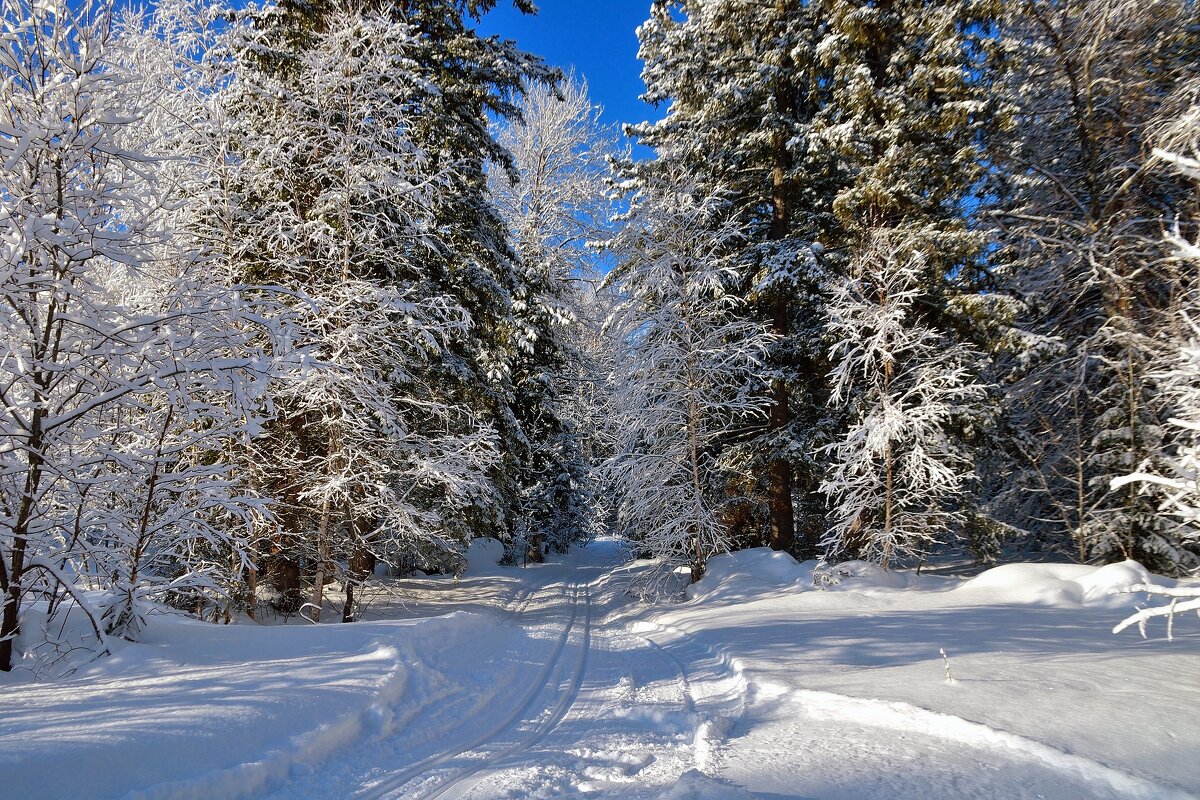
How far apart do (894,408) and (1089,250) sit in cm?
558

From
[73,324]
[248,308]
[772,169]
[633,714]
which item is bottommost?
[633,714]

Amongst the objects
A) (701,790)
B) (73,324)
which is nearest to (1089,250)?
(701,790)

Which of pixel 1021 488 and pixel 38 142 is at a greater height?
pixel 38 142

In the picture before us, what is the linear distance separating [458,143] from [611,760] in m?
10.9

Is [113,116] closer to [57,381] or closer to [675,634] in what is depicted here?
[57,381]

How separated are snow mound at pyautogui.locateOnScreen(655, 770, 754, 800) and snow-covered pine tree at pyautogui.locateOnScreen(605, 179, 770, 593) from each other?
340 inches

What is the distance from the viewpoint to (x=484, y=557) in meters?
20.5

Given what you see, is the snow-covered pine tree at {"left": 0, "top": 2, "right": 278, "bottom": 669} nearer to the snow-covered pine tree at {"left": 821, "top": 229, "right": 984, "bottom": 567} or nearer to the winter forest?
the winter forest

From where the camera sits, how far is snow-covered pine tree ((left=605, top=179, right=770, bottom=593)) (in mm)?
12211

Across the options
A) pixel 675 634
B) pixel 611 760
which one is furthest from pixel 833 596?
pixel 611 760

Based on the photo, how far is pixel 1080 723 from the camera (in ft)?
12.5

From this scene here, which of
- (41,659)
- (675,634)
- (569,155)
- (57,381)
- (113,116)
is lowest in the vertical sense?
(675,634)

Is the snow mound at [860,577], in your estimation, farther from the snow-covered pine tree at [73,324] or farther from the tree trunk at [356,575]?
the snow-covered pine tree at [73,324]

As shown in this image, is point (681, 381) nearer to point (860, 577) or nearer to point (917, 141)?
point (860, 577)
